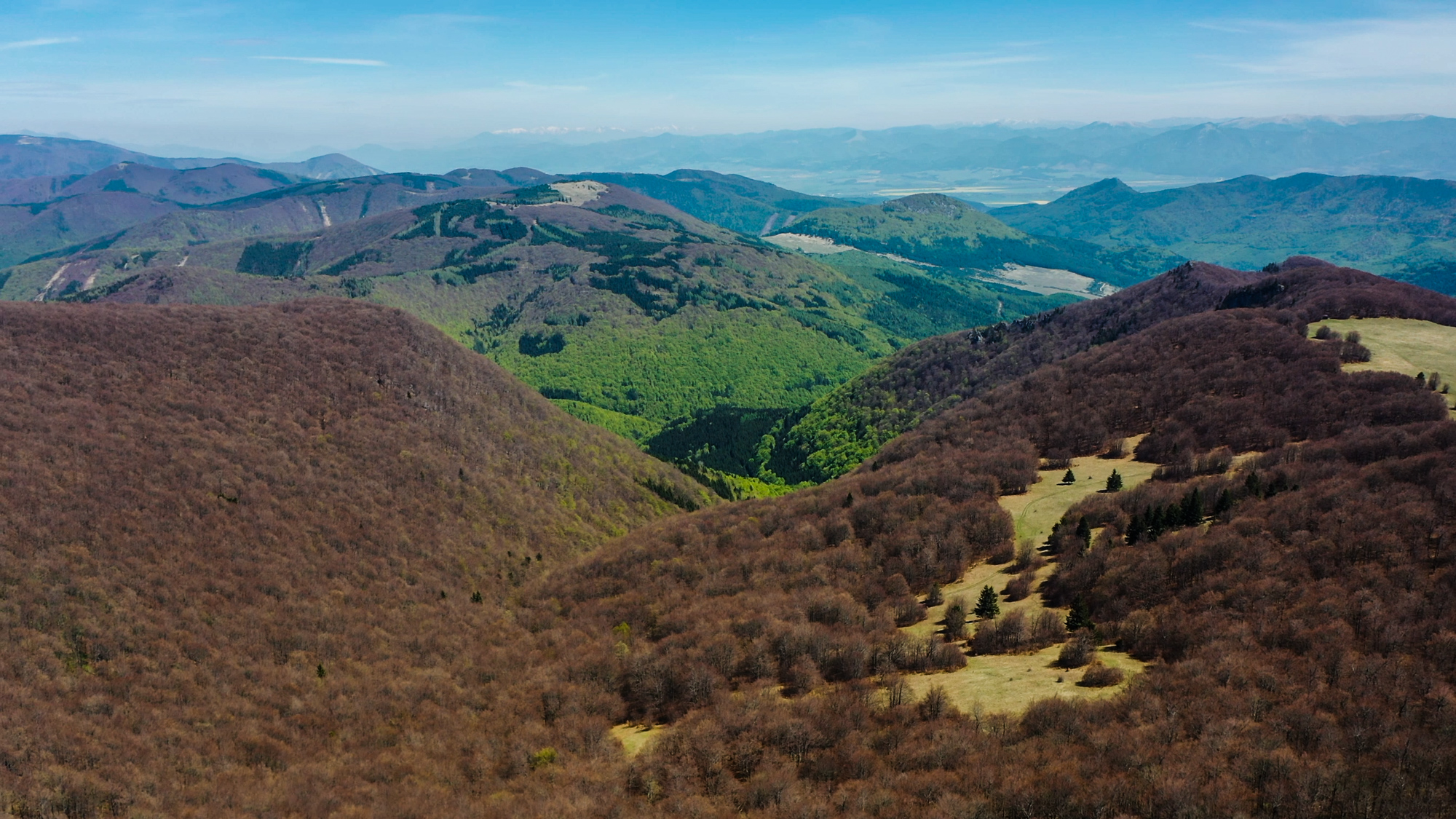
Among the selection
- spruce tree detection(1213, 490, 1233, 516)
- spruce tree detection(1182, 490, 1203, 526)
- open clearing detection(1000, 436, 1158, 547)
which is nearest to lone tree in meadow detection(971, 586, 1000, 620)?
open clearing detection(1000, 436, 1158, 547)

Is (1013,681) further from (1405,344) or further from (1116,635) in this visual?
(1405,344)

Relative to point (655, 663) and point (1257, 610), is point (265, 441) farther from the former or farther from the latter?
point (1257, 610)

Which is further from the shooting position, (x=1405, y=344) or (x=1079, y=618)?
(x=1405, y=344)

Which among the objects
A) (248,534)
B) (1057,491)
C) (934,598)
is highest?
(1057,491)

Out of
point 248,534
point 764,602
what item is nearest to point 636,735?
point 764,602

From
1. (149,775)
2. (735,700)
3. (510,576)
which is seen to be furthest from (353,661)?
(735,700)

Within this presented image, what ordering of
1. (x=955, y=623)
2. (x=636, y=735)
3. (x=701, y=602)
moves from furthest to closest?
(x=701, y=602), (x=955, y=623), (x=636, y=735)

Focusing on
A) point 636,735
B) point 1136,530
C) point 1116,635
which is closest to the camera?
point 1116,635

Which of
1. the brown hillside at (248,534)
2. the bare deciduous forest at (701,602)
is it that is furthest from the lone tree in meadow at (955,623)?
the brown hillside at (248,534)
